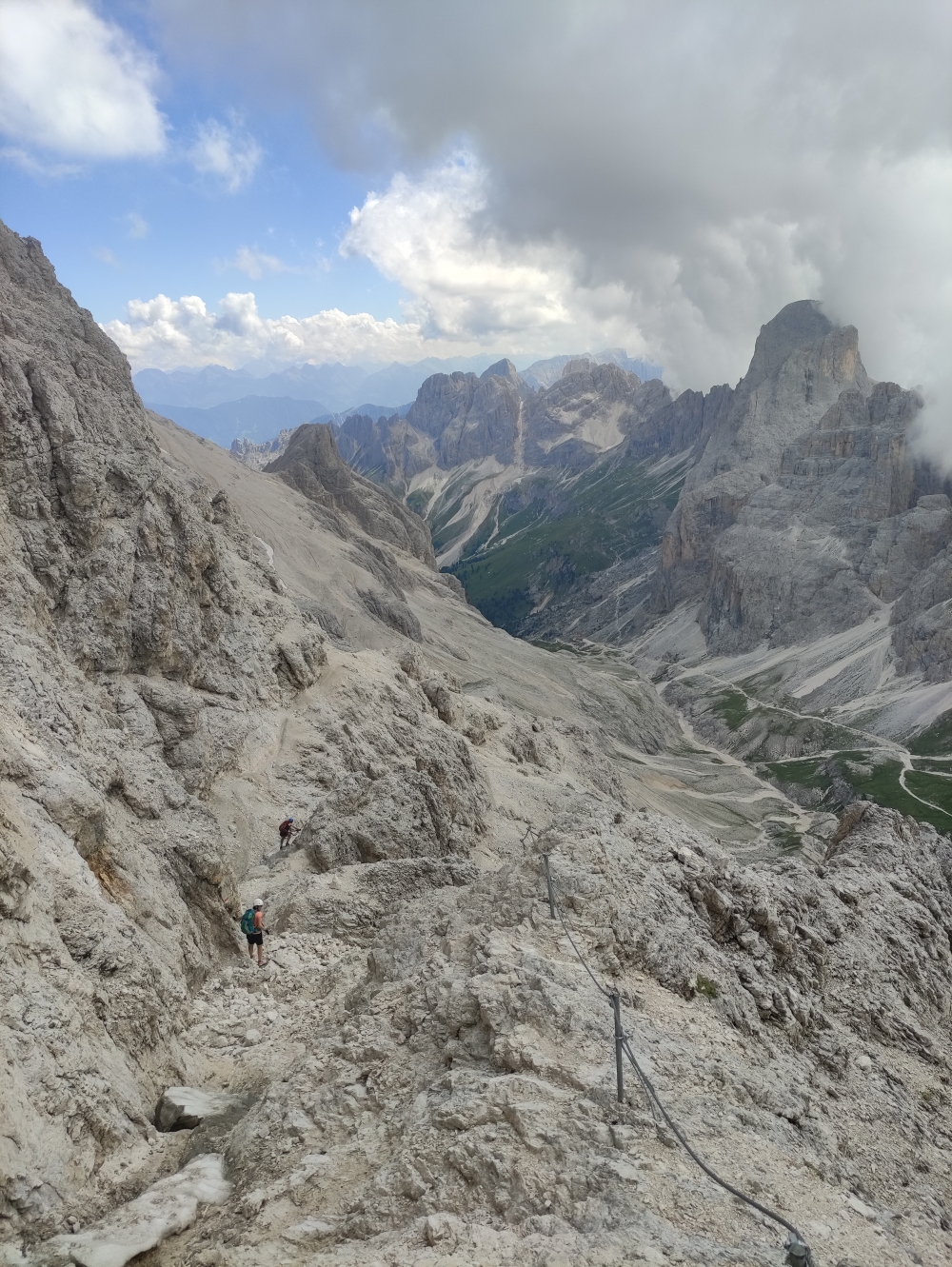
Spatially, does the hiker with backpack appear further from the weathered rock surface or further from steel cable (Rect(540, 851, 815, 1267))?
steel cable (Rect(540, 851, 815, 1267))

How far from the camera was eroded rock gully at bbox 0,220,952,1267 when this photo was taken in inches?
418

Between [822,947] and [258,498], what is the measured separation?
12727 cm

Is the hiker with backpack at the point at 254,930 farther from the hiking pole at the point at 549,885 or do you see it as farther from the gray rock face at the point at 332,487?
the gray rock face at the point at 332,487

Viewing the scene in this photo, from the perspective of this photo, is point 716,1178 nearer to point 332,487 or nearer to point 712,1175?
point 712,1175

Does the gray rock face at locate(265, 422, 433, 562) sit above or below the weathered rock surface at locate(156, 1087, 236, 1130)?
above

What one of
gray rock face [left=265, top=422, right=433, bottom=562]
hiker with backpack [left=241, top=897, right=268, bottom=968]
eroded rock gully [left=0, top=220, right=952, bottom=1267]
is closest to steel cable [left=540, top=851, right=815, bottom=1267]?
eroded rock gully [left=0, top=220, right=952, bottom=1267]

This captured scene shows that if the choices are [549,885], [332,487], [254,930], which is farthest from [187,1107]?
[332,487]

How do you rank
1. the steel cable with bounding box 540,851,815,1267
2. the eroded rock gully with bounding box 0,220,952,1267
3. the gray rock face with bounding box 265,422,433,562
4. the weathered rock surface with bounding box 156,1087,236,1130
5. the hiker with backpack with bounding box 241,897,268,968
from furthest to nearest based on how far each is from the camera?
the gray rock face with bounding box 265,422,433,562 < the hiker with backpack with bounding box 241,897,268,968 < the weathered rock surface with bounding box 156,1087,236,1130 < the eroded rock gully with bounding box 0,220,952,1267 < the steel cable with bounding box 540,851,815,1267

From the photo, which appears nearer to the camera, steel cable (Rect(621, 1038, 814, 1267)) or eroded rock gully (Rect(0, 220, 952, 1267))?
steel cable (Rect(621, 1038, 814, 1267))

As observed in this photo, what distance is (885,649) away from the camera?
584 ft

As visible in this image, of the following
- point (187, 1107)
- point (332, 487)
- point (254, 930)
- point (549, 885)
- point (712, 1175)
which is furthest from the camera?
point (332, 487)

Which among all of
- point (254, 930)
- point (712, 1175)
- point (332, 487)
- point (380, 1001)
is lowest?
point (254, 930)

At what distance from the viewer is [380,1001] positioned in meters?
15.9

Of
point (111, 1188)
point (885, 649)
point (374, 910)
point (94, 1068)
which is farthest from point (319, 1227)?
point (885, 649)
